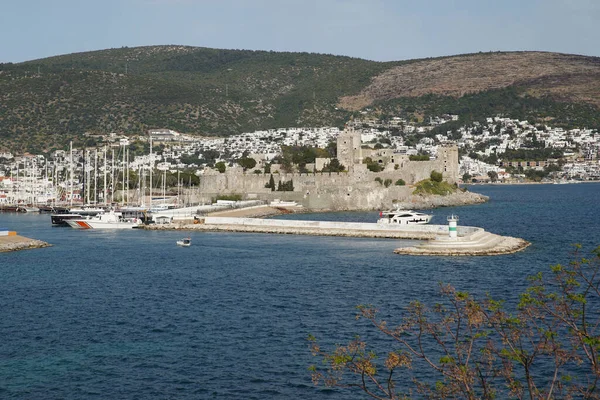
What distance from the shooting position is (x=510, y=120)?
498 ft

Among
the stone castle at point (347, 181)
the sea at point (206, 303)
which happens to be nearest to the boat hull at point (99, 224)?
the sea at point (206, 303)

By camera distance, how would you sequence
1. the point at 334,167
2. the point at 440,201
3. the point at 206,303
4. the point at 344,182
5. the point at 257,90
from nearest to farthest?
the point at 206,303 → the point at 344,182 → the point at 440,201 → the point at 334,167 → the point at 257,90

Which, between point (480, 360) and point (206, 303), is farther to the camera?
point (206, 303)

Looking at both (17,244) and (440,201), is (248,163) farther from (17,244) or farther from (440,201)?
(17,244)

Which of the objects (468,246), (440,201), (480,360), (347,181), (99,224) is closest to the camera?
(480,360)

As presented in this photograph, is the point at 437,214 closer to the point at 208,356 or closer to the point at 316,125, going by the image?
the point at 208,356

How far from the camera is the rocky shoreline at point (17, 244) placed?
3859 cm

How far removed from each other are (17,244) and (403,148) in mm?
81181

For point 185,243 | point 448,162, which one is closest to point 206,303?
point 185,243

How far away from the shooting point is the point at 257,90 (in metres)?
168

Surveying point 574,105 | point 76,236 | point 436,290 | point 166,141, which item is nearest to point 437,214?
point 76,236

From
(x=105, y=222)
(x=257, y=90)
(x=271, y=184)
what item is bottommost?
(x=105, y=222)

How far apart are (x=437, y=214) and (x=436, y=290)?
1250 inches

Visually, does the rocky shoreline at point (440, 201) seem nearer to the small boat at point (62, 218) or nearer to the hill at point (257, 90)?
the small boat at point (62, 218)
